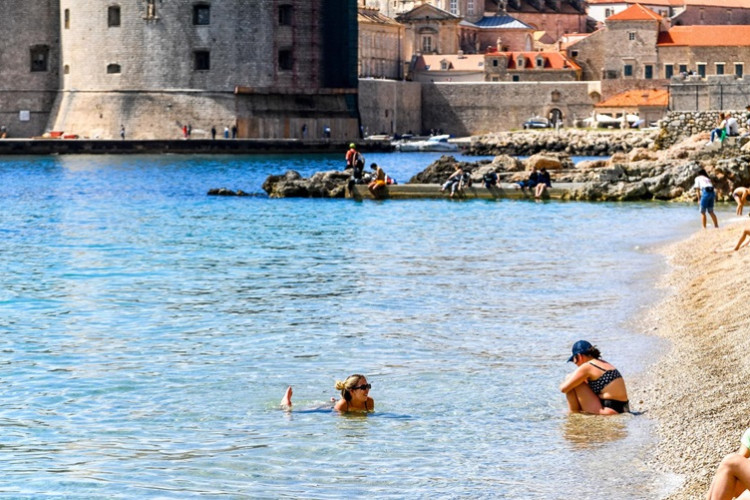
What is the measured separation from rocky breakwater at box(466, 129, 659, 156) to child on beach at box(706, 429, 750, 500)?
144 ft

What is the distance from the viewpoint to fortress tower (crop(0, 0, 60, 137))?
46.6 meters

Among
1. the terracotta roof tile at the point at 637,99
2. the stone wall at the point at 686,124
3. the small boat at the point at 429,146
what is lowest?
the small boat at the point at 429,146

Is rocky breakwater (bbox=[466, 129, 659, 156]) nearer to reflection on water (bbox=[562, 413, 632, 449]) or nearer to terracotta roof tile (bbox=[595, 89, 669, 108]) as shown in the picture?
terracotta roof tile (bbox=[595, 89, 669, 108])

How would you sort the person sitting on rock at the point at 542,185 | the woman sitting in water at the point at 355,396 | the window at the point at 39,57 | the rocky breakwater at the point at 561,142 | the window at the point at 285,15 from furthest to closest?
the rocky breakwater at the point at 561,142, the window at the point at 39,57, the window at the point at 285,15, the person sitting on rock at the point at 542,185, the woman sitting in water at the point at 355,396

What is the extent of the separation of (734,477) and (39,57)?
44.6 meters

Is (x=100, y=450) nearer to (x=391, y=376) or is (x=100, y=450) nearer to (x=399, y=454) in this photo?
(x=399, y=454)

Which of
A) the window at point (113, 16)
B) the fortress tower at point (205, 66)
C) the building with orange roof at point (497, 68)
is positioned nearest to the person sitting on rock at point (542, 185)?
the fortress tower at point (205, 66)

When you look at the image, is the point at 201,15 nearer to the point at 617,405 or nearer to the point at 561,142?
the point at 561,142

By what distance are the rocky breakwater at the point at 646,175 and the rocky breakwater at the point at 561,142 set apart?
72.0 feet

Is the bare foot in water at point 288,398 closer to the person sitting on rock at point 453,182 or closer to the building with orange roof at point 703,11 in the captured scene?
the person sitting on rock at point 453,182

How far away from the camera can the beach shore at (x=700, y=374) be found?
6.27 metres

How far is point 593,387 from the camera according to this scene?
24.3ft

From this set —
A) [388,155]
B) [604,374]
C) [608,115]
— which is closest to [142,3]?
[388,155]

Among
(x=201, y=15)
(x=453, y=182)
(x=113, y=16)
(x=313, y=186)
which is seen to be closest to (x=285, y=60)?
(x=201, y=15)
